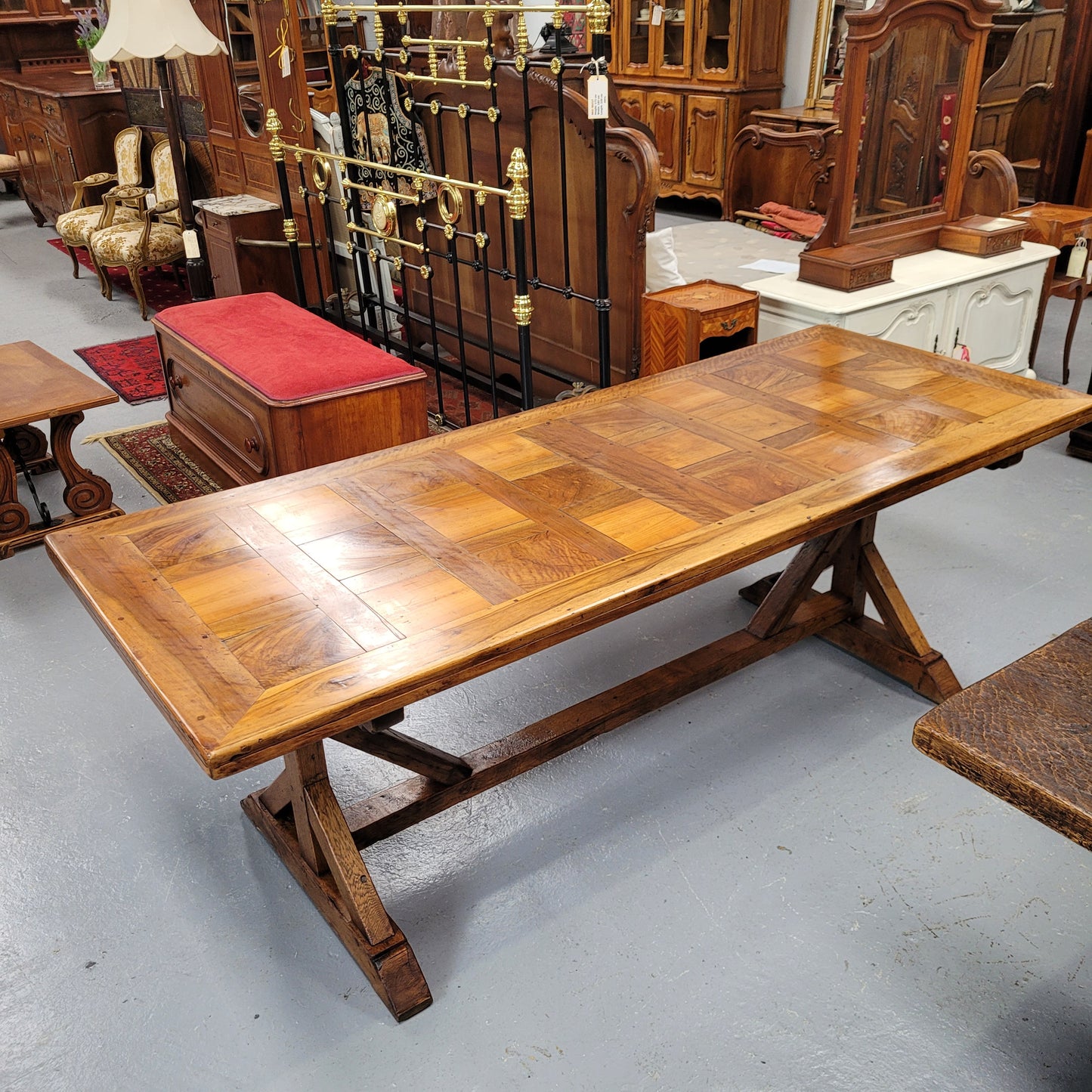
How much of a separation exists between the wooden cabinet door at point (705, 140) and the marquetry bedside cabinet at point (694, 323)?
4.27 metres

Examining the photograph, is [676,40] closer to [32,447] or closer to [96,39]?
[96,39]

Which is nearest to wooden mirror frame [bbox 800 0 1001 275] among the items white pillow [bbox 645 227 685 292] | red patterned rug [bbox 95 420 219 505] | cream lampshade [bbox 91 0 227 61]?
white pillow [bbox 645 227 685 292]

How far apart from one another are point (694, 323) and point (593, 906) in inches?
78.9

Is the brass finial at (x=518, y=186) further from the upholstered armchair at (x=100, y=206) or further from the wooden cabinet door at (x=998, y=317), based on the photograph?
the upholstered armchair at (x=100, y=206)

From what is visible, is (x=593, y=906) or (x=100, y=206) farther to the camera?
(x=100, y=206)

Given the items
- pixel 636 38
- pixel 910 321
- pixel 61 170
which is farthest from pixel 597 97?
pixel 61 170

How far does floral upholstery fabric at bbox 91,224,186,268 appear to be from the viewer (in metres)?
5.69

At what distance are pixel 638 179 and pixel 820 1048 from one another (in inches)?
106

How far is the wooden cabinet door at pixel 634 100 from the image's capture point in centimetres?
787

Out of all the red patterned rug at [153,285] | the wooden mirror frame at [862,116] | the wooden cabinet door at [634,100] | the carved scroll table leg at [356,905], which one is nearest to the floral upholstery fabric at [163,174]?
the red patterned rug at [153,285]

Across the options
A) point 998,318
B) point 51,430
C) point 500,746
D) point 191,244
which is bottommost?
point 500,746

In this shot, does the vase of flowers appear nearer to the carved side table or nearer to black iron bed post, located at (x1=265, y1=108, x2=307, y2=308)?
black iron bed post, located at (x1=265, y1=108, x2=307, y2=308)

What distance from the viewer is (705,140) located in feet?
24.5

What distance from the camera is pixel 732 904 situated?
1985 millimetres
